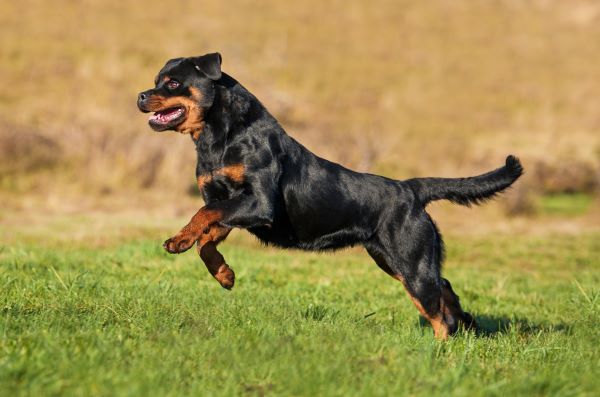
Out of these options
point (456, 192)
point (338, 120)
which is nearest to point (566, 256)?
point (456, 192)

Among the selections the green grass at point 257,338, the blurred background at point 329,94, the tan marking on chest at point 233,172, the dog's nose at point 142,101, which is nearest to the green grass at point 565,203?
the blurred background at point 329,94

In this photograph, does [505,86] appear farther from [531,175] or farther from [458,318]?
[458,318]

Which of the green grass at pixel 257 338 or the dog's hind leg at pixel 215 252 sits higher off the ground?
the dog's hind leg at pixel 215 252

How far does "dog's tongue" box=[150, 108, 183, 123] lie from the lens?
5957 millimetres

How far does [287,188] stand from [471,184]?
1.49 metres

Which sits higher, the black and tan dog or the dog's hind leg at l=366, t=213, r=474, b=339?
the black and tan dog

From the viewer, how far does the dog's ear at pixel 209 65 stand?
5941 millimetres

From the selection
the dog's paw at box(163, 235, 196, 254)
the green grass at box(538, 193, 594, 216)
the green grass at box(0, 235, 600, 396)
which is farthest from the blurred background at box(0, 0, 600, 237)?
the dog's paw at box(163, 235, 196, 254)

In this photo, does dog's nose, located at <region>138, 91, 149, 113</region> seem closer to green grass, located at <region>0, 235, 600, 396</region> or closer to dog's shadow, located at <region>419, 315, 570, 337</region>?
green grass, located at <region>0, 235, 600, 396</region>

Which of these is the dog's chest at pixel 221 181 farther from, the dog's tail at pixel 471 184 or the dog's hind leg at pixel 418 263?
the dog's tail at pixel 471 184

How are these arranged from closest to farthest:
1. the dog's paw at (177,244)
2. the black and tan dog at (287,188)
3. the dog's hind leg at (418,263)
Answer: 1. the dog's paw at (177,244)
2. the black and tan dog at (287,188)
3. the dog's hind leg at (418,263)

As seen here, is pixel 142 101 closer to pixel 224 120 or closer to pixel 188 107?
pixel 188 107

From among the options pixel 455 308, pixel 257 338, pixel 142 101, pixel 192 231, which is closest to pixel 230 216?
pixel 192 231

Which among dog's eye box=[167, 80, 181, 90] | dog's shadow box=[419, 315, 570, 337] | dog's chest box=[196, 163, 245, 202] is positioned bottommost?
dog's shadow box=[419, 315, 570, 337]
